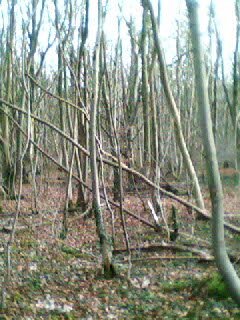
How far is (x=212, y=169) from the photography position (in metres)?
4.47

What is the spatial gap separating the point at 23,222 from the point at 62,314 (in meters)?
7.12

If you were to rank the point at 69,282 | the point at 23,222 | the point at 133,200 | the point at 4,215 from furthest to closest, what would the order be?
the point at 133,200 → the point at 4,215 → the point at 23,222 → the point at 69,282

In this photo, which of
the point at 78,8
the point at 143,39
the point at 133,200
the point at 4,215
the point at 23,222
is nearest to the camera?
the point at 23,222

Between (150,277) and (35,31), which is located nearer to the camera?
(150,277)

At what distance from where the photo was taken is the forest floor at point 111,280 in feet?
23.6

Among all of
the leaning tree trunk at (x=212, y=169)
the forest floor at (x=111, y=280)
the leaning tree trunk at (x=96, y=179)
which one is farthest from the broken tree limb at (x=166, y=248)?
the leaning tree trunk at (x=212, y=169)

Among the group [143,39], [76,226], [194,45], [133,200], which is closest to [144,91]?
[143,39]

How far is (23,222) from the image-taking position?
1398 centimetres

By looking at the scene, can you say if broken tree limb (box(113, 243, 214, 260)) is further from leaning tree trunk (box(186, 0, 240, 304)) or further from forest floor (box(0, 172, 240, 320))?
leaning tree trunk (box(186, 0, 240, 304))

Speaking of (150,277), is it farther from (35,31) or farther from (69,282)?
(35,31)

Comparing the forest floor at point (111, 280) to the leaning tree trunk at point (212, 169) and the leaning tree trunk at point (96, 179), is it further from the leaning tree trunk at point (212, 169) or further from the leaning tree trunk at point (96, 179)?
the leaning tree trunk at point (212, 169)

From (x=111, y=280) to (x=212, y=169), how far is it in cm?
481

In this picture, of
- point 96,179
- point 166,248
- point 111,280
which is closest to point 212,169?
point 96,179

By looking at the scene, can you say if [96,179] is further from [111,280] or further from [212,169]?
[212,169]
